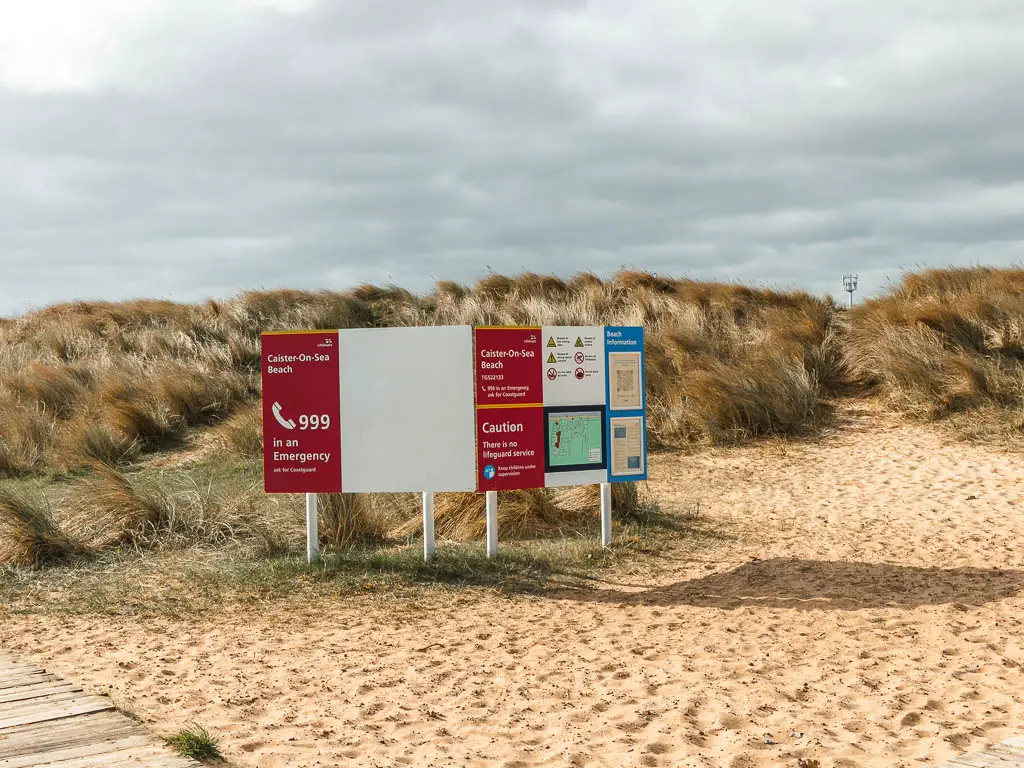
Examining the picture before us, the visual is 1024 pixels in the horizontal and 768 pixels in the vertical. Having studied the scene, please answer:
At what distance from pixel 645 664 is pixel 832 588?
107 inches

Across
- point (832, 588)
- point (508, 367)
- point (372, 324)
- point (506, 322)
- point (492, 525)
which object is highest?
point (372, 324)

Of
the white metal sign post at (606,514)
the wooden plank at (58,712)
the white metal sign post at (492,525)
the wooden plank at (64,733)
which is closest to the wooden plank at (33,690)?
the wooden plank at (58,712)

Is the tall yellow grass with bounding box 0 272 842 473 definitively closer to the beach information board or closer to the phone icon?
the beach information board

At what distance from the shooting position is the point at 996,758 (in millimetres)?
4152

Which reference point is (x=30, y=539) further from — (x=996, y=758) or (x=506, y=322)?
(x=506, y=322)

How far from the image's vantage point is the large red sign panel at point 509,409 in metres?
8.80

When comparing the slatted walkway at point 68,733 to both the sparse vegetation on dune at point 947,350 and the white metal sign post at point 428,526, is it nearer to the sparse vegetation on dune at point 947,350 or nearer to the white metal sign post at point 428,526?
the white metal sign post at point 428,526

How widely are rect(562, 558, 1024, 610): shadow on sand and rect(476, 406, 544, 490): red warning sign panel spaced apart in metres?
1.24

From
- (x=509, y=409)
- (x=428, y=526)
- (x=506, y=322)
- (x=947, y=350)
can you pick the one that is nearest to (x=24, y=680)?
(x=428, y=526)

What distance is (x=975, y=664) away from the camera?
19.6ft

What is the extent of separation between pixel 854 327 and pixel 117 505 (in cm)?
1342

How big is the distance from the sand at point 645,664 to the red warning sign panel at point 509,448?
1.22 meters

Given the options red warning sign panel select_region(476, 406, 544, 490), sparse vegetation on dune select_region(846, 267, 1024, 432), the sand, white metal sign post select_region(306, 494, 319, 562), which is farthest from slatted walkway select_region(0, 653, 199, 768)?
sparse vegetation on dune select_region(846, 267, 1024, 432)

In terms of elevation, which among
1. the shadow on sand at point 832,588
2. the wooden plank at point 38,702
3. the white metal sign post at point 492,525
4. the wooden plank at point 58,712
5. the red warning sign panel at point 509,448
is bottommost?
the shadow on sand at point 832,588
